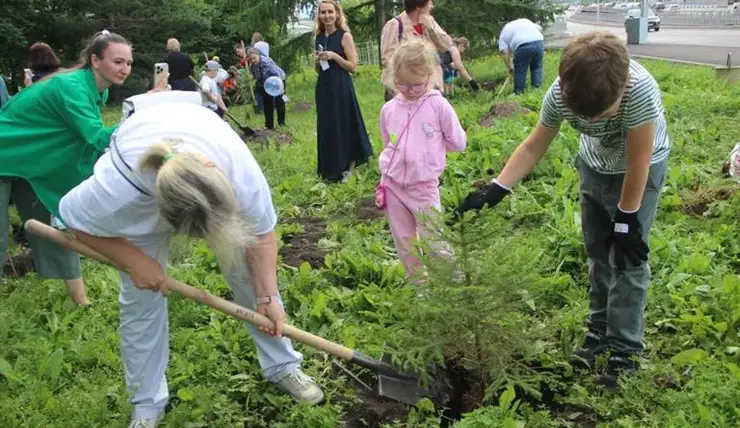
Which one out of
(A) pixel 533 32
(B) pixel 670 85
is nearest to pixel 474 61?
(A) pixel 533 32

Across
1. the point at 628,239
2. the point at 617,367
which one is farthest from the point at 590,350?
the point at 628,239

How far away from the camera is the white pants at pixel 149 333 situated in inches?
109

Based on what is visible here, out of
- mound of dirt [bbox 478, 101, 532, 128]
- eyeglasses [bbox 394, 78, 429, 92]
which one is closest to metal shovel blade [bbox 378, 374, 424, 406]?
eyeglasses [bbox 394, 78, 429, 92]

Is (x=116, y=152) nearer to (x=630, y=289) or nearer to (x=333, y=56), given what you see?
(x=630, y=289)

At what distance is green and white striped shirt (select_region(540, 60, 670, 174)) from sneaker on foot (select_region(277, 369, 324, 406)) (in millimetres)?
1510

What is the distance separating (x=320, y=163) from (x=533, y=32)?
539cm

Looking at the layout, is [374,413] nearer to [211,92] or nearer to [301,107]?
[211,92]

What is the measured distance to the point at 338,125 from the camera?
667 cm

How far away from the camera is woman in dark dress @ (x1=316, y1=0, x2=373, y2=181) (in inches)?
254

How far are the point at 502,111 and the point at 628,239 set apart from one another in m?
6.17

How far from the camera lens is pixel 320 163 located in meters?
6.88

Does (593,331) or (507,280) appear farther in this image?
(593,331)

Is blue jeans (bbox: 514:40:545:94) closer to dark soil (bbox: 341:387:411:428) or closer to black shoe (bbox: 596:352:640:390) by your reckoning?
black shoe (bbox: 596:352:640:390)

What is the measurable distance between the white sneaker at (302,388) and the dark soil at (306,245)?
1.58m
